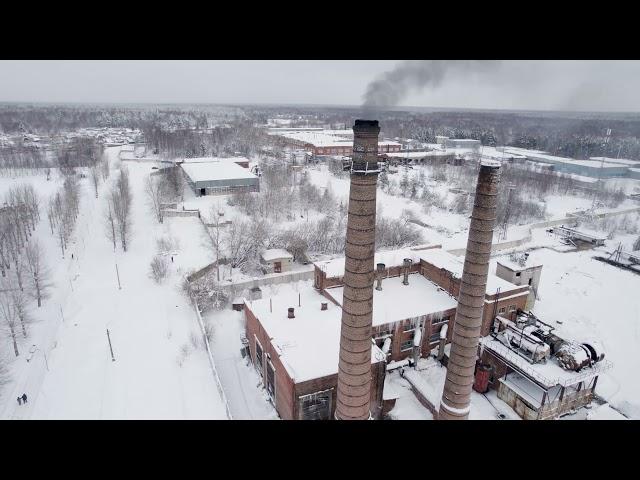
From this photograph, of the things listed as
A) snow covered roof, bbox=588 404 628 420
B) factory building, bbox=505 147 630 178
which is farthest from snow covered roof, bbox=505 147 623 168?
snow covered roof, bbox=588 404 628 420

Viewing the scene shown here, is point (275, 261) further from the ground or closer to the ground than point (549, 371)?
closer to the ground

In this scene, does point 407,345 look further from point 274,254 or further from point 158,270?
point 158,270

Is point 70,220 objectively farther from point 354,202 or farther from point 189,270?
point 354,202

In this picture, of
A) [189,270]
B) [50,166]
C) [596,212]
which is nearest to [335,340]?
[189,270]

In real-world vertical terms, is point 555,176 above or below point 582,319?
above

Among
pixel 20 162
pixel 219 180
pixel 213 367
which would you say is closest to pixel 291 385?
pixel 213 367
